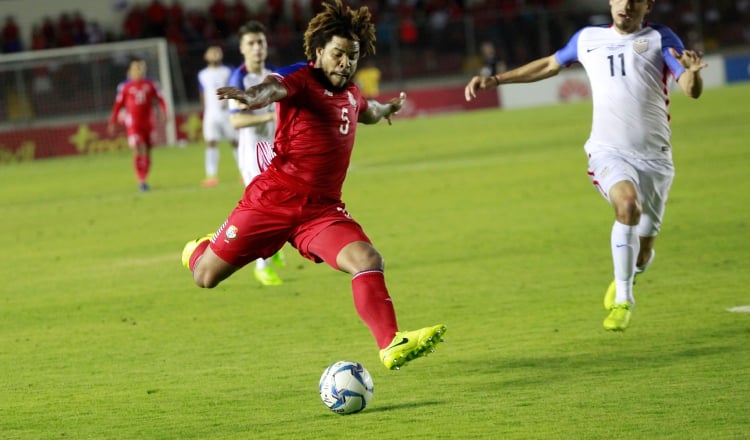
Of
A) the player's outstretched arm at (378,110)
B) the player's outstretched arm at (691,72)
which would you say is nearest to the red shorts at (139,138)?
the player's outstretched arm at (378,110)

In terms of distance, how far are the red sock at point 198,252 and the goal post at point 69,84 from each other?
83.2 ft

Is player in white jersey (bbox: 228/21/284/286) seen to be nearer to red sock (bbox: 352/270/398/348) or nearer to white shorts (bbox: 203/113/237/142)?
red sock (bbox: 352/270/398/348)

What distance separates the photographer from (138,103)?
22.9 m

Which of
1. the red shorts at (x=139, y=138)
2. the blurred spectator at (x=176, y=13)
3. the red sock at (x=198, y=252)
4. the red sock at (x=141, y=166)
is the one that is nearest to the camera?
the red sock at (x=198, y=252)

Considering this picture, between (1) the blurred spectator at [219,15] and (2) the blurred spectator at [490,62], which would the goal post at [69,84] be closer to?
(1) the blurred spectator at [219,15]

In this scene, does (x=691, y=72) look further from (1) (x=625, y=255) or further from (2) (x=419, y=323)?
(2) (x=419, y=323)

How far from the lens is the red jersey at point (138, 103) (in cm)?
2264

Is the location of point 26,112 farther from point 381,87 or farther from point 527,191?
point 527,191

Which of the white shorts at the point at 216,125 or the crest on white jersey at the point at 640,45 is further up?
the crest on white jersey at the point at 640,45

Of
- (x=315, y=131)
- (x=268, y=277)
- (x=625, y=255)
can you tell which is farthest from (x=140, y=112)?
(x=315, y=131)

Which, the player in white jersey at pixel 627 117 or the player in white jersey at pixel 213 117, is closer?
the player in white jersey at pixel 627 117

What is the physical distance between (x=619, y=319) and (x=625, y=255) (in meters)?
0.48

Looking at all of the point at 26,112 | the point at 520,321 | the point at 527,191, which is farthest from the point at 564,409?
the point at 26,112

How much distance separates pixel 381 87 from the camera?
38.3 m
